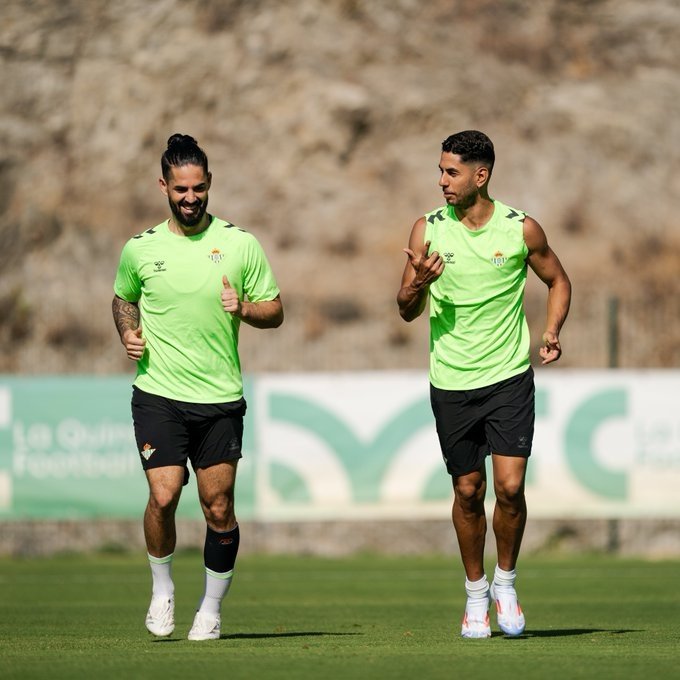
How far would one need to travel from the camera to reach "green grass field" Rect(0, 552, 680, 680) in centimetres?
647

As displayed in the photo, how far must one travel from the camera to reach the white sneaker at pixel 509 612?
25.8 ft

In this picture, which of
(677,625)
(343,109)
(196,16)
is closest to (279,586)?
(677,625)

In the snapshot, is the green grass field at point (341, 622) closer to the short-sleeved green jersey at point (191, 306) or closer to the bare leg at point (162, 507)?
the bare leg at point (162, 507)

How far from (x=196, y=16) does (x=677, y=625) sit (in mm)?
21177

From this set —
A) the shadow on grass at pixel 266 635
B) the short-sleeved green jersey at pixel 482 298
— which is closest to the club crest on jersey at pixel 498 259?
the short-sleeved green jersey at pixel 482 298

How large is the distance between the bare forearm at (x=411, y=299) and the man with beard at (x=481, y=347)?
0.01 m

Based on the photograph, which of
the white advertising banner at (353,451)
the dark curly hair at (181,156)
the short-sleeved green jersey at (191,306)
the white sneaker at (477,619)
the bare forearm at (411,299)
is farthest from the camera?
the white advertising banner at (353,451)

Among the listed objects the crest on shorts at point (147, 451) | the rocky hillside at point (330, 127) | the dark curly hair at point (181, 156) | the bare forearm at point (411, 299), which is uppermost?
the rocky hillside at point (330, 127)

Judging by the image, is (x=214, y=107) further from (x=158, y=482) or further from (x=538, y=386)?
(x=158, y=482)

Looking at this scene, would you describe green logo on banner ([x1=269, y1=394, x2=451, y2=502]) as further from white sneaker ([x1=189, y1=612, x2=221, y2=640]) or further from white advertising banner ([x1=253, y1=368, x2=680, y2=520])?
white sneaker ([x1=189, y1=612, x2=221, y2=640])

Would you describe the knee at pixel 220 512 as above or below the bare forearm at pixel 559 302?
below

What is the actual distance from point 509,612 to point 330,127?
1961 centimetres

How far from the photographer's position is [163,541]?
777 cm

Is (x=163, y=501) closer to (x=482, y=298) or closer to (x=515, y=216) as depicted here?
(x=482, y=298)
